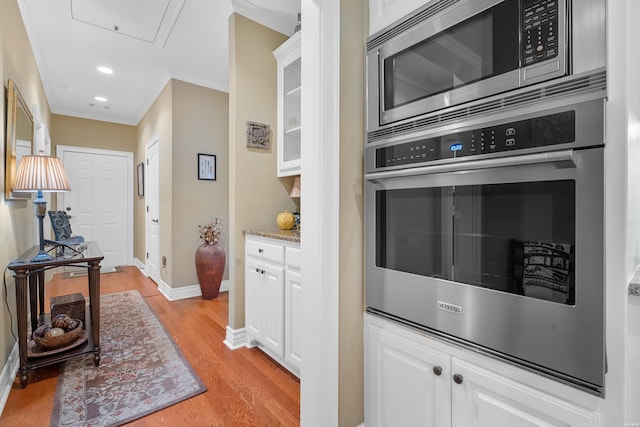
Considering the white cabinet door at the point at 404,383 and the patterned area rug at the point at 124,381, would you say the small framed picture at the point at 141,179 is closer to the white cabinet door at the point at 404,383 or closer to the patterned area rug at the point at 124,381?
the patterned area rug at the point at 124,381

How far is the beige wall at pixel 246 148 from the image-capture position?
2.55 metres

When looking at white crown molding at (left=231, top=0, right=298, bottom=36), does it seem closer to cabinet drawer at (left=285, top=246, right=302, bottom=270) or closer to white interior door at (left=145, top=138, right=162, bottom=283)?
cabinet drawer at (left=285, top=246, right=302, bottom=270)

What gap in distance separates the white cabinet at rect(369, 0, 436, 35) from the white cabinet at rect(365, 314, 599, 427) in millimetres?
1242

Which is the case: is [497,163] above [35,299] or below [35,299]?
above

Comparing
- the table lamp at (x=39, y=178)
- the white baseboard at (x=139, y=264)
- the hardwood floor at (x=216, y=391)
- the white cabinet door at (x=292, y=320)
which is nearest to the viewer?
the hardwood floor at (x=216, y=391)

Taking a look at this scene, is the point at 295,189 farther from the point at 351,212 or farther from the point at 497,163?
the point at 497,163

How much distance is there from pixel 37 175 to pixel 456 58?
8.38ft

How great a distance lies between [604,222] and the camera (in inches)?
30.5

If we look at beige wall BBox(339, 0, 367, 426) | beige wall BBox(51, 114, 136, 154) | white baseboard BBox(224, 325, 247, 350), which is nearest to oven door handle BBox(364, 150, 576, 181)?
beige wall BBox(339, 0, 367, 426)

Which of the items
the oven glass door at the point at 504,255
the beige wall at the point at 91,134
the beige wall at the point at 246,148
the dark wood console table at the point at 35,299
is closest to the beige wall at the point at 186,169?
the dark wood console table at the point at 35,299

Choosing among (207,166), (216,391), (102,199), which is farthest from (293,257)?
(102,199)

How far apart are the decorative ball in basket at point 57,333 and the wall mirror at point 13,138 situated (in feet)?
2.98

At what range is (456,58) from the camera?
1.08 metres

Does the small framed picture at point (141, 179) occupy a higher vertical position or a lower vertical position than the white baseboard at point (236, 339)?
higher
